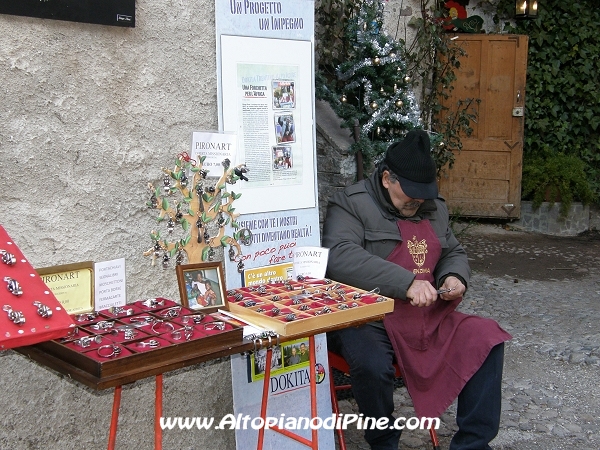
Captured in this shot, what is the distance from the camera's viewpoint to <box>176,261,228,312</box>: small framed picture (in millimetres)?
2336

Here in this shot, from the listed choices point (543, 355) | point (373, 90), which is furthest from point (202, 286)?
point (543, 355)

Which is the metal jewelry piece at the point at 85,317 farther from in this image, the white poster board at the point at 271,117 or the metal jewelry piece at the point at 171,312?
the white poster board at the point at 271,117

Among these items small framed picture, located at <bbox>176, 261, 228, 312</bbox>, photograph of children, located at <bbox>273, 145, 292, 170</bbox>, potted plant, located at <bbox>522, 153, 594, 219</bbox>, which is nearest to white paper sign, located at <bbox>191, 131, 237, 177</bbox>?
photograph of children, located at <bbox>273, 145, 292, 170</bbox>

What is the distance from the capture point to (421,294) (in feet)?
9.27

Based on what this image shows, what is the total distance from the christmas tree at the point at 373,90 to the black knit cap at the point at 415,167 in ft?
4.54

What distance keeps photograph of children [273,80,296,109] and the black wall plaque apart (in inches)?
24.2

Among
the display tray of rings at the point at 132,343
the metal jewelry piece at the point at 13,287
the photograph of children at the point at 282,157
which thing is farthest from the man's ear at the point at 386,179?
the metal jewelry piece at the point at 13,287

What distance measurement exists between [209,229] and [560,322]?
10.7ft

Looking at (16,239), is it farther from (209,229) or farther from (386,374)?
(386,374)

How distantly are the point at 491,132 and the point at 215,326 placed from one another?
21.0ft

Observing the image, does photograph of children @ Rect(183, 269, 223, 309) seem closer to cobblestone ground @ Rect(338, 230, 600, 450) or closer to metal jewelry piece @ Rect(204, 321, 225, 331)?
metal jewelry piece @ Rect(204, 321, 225, 331)

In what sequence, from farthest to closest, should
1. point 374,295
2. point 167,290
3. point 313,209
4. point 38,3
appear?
point 313,209 < point 167,290 < point 374,295 < point 38,3

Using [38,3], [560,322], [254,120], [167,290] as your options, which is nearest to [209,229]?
[167,290]

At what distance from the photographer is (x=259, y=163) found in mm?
2791
